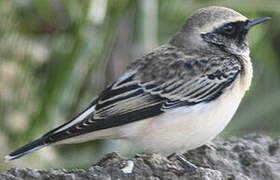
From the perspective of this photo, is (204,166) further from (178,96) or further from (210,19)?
(210,19)

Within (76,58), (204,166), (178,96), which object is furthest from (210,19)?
(76,58)

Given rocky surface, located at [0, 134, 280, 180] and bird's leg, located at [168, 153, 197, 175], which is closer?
rocky surface, located at [0, 134, 280, 180]

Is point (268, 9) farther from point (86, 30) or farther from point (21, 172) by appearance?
point (21, 172)

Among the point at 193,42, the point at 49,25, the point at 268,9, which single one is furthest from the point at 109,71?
the point at 193,42

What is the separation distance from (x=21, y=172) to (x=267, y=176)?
6.60 ft

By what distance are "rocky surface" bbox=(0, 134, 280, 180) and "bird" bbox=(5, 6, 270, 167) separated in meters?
0.22

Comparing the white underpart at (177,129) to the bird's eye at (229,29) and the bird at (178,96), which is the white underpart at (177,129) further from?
the bird's eye at (229,29)

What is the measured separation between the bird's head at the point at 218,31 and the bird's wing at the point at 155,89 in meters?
0.25

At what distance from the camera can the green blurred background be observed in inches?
322

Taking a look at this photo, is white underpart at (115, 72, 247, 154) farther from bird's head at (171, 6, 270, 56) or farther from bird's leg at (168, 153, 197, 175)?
bird's head at (171, 6, 270, 56)

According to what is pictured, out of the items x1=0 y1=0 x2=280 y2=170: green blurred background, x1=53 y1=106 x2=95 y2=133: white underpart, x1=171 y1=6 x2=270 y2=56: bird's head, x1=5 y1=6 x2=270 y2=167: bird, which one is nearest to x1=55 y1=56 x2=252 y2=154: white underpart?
x1=5 y1=6 x2=270 y2=167: bird

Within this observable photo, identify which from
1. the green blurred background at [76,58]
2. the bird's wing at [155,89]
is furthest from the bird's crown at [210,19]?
the green blurred background at [76,58]

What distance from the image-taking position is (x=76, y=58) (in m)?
8.13

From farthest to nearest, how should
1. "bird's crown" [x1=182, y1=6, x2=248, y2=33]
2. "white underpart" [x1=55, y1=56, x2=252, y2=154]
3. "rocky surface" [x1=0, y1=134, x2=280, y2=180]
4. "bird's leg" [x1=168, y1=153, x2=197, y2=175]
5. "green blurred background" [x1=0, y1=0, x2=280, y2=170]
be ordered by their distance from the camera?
"green blurred background" [x1=0, y1=0, x2=280, y2=170] → "bird's crown" [x1=182, y1=6, x2=248, y2=33] → "white underpart" [x1=55, y1=56, x2=252, y2=154] → "bird's leg" [x1=168, y1=153, x2=197, y2=175] → "rocky surface" [x1=0, y1=134, x2=280, y2=180]
